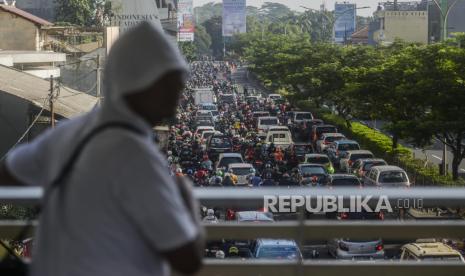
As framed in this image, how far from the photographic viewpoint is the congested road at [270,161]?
10195 millimetres

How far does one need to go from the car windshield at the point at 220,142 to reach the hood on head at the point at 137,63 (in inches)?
1099

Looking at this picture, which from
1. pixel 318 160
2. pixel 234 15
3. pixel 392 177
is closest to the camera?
pixel 392 177

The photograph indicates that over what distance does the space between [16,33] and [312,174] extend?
697 inches

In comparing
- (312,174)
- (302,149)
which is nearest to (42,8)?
(302,149)

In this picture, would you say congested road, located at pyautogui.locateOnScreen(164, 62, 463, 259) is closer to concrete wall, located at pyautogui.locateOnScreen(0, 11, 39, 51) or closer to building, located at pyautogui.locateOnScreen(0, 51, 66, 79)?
building, located at pyautogui.locateOnScreen(0, 51, 66, 79)

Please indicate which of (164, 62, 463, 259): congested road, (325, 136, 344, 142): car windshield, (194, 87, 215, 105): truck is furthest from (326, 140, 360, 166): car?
(194, 87, 215, 105): truck

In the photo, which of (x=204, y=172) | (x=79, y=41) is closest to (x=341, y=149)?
(x=204, y=172)

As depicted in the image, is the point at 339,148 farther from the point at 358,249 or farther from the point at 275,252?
the point at 275,252

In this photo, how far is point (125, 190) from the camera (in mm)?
1628

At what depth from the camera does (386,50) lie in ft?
135

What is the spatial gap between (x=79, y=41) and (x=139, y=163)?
130ft

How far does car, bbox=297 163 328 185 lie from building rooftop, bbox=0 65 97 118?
18.5 ft

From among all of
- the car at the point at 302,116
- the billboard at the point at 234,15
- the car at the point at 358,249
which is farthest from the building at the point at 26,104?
the billboard at the point at 234,15

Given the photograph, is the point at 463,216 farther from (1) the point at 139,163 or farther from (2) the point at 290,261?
(1) the point at 139,163
